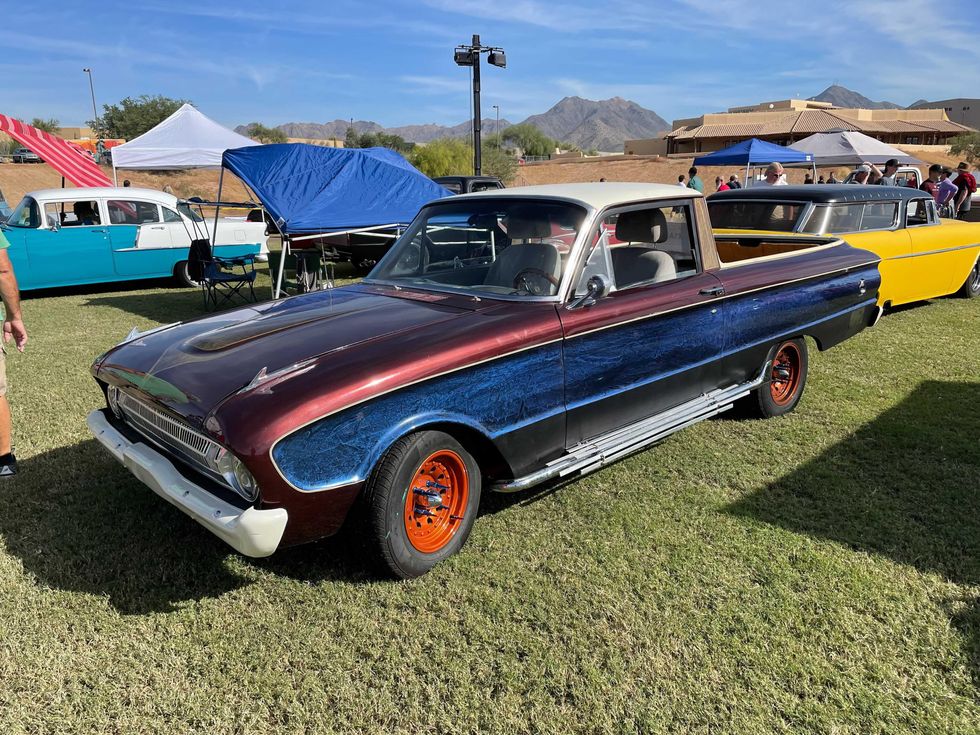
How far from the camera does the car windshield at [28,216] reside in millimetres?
10227

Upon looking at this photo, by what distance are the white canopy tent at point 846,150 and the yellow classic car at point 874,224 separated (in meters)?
8.72

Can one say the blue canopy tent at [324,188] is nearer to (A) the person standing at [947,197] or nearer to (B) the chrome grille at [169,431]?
(B) the chrome grille at [169,431]

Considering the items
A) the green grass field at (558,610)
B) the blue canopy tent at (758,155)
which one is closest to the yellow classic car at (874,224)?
the green grass field at (558,610)

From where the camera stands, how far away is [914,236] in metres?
7.44

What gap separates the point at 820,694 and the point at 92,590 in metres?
2.93

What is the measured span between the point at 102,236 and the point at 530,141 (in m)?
88.5

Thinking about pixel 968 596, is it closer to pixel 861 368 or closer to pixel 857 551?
pixel 857 551

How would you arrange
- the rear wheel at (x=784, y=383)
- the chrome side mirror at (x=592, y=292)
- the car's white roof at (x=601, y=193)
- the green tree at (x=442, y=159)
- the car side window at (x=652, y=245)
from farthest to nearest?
the green tree at (x=442, y=159) < the rear wheel at (x=784, y=383) < the car side window at (x=652, y=245) < the car's white roof at (x=601, y=193) < the chrome side mirror at (x=592, y=292)

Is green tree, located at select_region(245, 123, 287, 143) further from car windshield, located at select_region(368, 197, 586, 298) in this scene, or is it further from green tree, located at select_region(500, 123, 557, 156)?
car windshield, located at select_region(368, 197, 586, 298)

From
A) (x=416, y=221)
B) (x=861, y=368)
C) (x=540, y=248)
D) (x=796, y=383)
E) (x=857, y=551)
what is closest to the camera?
(x=857, y=551)

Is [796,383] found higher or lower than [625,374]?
lower

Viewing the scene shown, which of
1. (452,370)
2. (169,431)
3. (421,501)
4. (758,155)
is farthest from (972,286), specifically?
(169,431)

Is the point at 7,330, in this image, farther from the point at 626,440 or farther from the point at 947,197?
the point at 947,197

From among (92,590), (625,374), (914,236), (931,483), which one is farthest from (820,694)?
(914,236)
